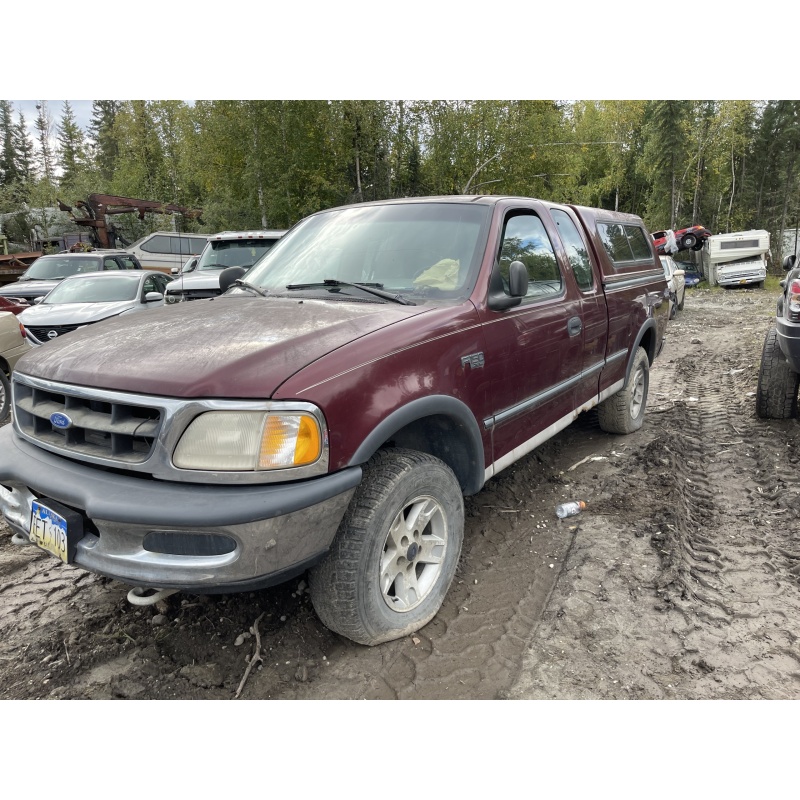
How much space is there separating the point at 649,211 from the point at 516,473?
37834 millimetres

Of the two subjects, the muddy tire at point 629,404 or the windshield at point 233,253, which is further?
the windshield at point 233,253

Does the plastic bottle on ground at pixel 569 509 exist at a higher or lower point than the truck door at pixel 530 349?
lower

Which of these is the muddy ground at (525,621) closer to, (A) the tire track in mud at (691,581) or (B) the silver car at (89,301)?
(A) the tire track in mud at (691,581)

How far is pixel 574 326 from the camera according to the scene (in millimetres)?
3691

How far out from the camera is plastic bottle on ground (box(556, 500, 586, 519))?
3.83 m

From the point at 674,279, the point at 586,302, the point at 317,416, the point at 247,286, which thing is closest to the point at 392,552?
the point at 317,416

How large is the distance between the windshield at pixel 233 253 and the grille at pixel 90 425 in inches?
317

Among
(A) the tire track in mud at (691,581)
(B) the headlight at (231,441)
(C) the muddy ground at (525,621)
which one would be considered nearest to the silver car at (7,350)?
(C) the muddy ground at (525,621)

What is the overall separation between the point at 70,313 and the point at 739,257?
24489 millimetres

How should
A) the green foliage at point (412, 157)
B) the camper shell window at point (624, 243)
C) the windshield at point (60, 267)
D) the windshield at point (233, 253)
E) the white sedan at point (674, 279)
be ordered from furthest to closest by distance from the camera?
the green foliage at point (412, 157), the white sedan at point (674, 279), the windshield at point (60, 267), the windshield at point (233, 253), the camper shell window at point (624, 243)

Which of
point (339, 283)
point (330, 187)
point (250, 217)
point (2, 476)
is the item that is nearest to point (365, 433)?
point (339, 283)

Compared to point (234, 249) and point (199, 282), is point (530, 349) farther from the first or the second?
→ point (234, 249)

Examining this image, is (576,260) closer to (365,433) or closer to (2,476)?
(365,433)

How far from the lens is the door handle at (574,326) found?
11.9ft
